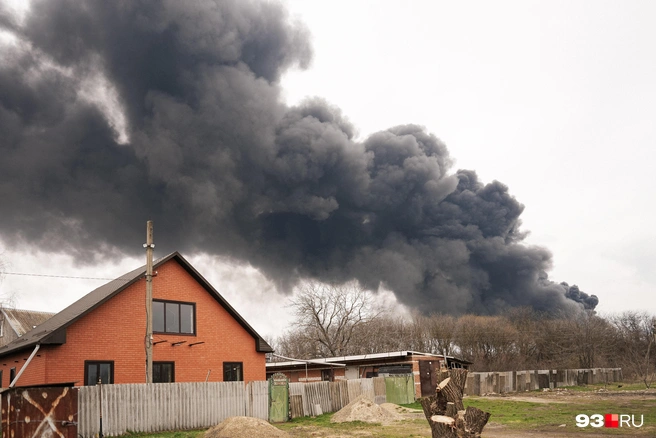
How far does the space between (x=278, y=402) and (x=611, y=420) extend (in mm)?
12556

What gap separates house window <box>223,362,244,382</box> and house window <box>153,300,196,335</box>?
2652mm

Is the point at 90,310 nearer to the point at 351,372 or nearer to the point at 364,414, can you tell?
the point at 364,414

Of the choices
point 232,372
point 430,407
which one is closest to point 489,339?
point 232,372

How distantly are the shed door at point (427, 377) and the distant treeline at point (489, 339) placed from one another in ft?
99.3

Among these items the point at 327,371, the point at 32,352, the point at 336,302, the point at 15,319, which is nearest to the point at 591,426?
the point at 32,352

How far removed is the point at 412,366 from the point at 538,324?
43.1 meters

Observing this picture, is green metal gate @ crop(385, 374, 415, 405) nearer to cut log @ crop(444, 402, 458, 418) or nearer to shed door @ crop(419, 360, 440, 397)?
shed door @ crop(419, 360, 440, 397)

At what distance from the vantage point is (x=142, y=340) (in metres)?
24.6

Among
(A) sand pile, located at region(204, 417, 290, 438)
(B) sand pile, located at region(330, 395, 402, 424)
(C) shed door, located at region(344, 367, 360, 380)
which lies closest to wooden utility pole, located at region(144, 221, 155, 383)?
(A) sand pile, located at region(204, 417, 290, 438)

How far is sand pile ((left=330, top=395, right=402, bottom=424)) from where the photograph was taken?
2284 cm

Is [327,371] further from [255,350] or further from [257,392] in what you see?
[257,392]

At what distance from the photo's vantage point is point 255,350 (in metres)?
29.5

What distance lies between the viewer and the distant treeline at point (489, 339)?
68062mm

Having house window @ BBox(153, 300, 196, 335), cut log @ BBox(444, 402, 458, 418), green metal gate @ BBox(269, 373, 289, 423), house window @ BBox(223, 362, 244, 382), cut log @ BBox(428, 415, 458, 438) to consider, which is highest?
house window @ BBox(153, 300, 196, 335)
